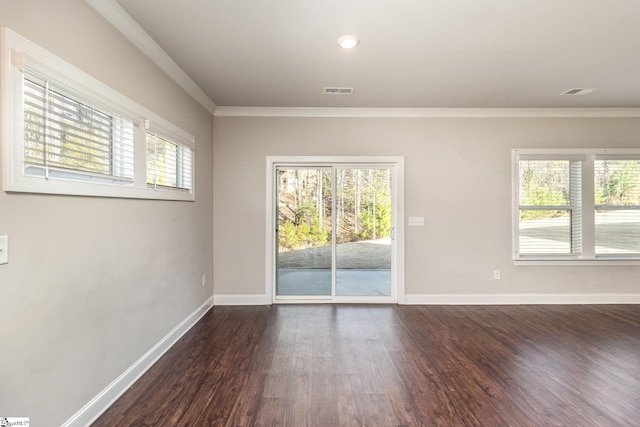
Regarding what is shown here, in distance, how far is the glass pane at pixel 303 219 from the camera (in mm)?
4328

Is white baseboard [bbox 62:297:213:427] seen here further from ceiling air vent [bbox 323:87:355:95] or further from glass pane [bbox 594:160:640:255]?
glass pane [bbox 594:160:640:255]

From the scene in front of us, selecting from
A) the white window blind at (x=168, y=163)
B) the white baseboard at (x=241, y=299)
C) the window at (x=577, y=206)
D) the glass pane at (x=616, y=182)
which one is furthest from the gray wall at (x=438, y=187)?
the white window blind at (x=168, y=163)

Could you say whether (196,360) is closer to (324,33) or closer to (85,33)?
(85,33)

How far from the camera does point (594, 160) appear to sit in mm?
4219

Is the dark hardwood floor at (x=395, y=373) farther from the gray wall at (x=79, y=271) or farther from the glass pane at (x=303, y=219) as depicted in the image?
the glass pane at (x=303, y=219)

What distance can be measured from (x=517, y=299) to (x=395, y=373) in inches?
108

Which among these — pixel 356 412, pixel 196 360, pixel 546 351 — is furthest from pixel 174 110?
pixel 546 351

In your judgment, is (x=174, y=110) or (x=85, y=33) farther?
(x=174, y=110)

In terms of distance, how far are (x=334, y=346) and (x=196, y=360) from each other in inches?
48.2

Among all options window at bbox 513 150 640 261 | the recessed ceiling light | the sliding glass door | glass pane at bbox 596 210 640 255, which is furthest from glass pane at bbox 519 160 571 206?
the recessed ceiling light

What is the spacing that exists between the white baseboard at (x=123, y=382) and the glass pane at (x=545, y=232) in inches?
172

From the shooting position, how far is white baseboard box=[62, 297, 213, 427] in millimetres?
1863

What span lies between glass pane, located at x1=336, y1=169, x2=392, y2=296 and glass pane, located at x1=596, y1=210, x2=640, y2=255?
2.85 m

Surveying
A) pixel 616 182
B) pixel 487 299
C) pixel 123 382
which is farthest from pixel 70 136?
pixel 616 182
